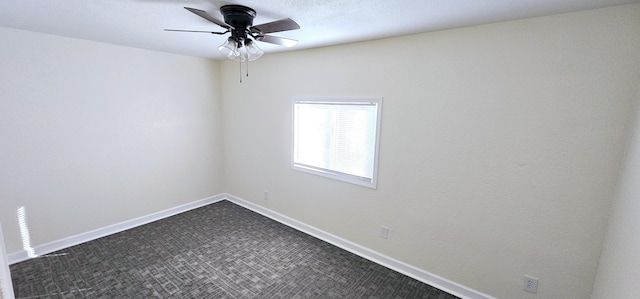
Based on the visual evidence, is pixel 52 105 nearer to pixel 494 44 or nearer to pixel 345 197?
pixel 345 197

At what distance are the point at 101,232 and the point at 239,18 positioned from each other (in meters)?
3.08

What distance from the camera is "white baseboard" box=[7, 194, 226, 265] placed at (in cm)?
276

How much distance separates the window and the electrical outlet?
4.60 ft

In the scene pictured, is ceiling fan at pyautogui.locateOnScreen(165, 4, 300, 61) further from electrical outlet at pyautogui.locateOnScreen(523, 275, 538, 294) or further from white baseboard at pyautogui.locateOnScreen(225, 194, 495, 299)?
electrical outlet at pyautogui.locateOnScreen(523, 275, 538, 294)

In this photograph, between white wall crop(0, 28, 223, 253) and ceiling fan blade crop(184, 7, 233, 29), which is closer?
ceiling fan blade crop(184, 7, 233, 29)

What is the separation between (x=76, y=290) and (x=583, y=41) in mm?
4248

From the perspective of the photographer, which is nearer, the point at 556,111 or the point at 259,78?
the point at 556,111

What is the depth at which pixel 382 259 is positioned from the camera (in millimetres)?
2836

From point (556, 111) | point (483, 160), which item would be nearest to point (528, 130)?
point (556, 111)

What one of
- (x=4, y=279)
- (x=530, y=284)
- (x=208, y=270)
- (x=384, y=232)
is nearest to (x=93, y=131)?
(x=208, y=270)

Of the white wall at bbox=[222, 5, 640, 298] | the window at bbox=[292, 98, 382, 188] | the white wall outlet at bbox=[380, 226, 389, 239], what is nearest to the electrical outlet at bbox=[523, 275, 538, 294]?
the white wall at bbox=[222, 5, 640, 298]

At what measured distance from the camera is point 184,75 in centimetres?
378

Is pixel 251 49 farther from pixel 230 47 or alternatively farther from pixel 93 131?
pixel 93 131

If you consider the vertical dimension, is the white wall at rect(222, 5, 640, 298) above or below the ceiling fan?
below
